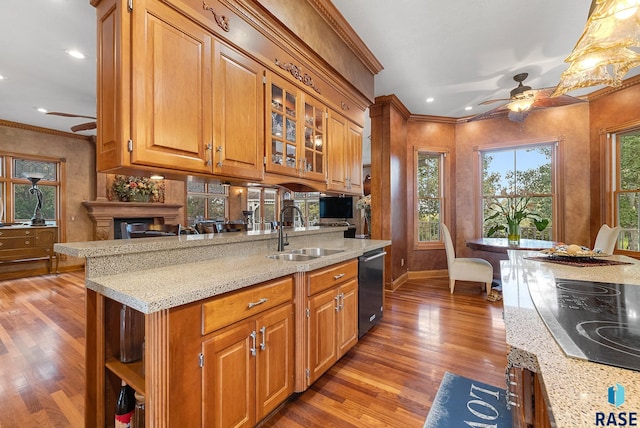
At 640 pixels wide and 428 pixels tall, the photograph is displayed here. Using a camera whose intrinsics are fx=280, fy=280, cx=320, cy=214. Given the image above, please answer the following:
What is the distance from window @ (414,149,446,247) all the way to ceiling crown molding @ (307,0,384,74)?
7.90ft

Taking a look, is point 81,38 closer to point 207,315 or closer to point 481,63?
point 207,315

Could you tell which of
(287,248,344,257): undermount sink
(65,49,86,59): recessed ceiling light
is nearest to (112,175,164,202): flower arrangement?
(65,49,86,59): recessed ceiling light

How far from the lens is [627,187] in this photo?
3.96m

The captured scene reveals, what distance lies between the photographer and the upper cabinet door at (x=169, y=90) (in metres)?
1.44

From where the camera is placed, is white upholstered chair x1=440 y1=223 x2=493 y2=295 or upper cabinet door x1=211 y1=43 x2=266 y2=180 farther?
white upholstered chair x1=440 y1=223 x2=493 y2=295

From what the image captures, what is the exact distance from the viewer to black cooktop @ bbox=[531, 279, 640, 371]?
0.67 m

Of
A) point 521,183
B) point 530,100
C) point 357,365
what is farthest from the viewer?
point 521,183

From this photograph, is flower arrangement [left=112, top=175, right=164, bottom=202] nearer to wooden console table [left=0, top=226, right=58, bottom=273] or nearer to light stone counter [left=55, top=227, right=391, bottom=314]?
wooden console table [left=0, top=226, right=58, bottom=273]

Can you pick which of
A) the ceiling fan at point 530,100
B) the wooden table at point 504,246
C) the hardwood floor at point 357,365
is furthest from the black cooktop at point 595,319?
the ceiling fan at point 530,100

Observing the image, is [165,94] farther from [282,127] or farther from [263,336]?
[263,336]

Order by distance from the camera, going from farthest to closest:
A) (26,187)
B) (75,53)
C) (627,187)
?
(26,187) → (627,187) → (75,53)

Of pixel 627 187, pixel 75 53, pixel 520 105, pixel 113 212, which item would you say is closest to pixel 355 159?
pixel 520 105

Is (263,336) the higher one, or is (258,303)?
(258,303)

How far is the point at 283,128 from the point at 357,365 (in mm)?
2079
